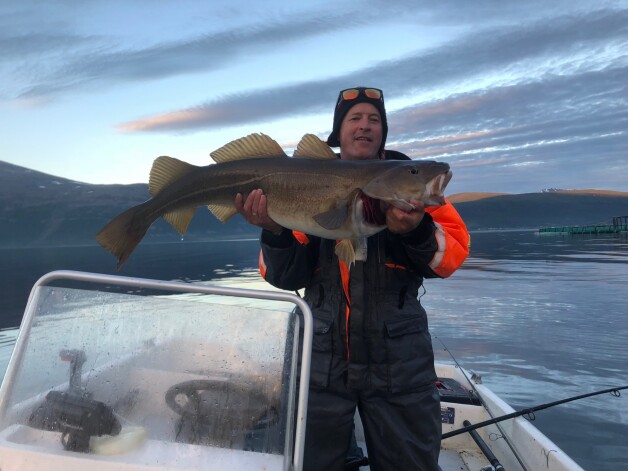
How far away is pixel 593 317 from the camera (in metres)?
15.8

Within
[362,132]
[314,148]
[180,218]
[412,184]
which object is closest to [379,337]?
[412,184]

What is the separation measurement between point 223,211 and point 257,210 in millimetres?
465

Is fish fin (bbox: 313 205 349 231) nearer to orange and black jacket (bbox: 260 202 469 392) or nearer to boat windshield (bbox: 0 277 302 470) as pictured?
orange and black jacket (bbox: 260 202 469 392)

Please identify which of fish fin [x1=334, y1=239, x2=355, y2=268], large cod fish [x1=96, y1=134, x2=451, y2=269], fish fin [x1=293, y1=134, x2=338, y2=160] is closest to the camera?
large cod fish [x1=96, y1=134, x2=451, y2=269]

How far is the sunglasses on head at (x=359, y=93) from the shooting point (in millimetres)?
4406

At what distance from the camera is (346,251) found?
3.62 metres

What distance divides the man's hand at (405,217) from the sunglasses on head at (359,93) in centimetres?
142

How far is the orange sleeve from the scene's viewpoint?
357cm

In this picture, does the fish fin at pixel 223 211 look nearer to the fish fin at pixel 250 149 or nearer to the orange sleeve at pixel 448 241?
the fish fin at pixel 250 149

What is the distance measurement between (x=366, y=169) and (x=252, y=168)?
97 cm

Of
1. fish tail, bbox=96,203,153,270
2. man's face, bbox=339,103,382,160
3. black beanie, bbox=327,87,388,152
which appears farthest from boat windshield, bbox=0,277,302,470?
black beanie, bbox=327,87,388,152

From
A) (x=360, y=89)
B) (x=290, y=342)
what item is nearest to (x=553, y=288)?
(x=360, y=89)

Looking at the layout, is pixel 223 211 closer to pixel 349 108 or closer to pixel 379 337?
pixel 349 108

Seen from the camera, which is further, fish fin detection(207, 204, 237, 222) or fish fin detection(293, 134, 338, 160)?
fish fin detection(207, 204, 237, 222)
